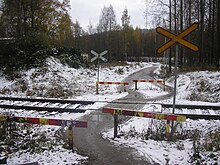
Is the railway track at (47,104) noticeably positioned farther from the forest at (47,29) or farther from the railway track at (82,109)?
the forest at (47,29)

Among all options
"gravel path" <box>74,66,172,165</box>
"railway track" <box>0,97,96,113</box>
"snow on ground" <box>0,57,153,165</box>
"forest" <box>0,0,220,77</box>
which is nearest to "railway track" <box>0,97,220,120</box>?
"railway track" <box>0,97,96,113</box>

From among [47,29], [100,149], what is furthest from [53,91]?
[47,29]

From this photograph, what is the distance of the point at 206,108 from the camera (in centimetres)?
1239

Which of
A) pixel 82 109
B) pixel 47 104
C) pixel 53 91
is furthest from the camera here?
pixel 53 91

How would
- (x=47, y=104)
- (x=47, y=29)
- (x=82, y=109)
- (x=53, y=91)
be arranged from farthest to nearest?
1. (x=47, y=29)
2. (x=53, y=91)
3. (x=47, y=104)
4. (x=82, y=109)

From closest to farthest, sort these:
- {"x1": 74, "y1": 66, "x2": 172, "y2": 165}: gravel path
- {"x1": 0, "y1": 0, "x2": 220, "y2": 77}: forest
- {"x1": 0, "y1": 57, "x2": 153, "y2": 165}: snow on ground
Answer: {"x1": 74, "y1": 66, "x2": 172, "y2": 165}: gravel path → {"x1": 0, "y1": 57, "x2": 153, "y2": 165}: snow on ground → {"x1": 0, "y1": 0, "x2": 220, "y2": 77}: forest

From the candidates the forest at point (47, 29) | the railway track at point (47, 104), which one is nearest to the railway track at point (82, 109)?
the railway track at point (47, 104)

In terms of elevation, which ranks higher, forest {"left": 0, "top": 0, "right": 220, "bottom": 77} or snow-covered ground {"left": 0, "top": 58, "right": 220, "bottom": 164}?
forest {"left": 0, "top": 0, "right": 220, "bottom": 77}

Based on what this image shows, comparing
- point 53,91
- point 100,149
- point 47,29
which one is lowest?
point 100,149

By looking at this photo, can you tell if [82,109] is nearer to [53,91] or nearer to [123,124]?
[123,124]

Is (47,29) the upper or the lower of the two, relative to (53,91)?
upper

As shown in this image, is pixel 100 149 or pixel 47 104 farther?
pixel 47 104

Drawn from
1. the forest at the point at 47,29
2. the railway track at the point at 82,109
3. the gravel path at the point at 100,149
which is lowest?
the gravel path at the point at 100,149

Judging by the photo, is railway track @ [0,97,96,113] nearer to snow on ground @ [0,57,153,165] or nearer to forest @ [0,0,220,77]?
snow on ground @ [0,57,153,165]
